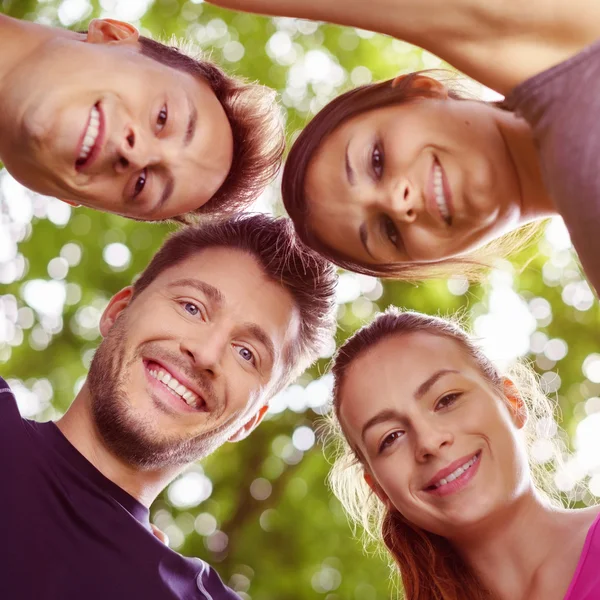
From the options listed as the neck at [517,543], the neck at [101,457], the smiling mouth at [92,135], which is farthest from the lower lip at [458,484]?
the smiling mouth at [92,135]

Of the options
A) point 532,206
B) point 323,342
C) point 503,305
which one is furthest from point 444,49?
point 503,305

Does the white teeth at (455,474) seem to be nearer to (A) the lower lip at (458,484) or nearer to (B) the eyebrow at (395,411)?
(A) the lower lip at (458,484)

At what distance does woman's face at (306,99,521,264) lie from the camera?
2496 mm

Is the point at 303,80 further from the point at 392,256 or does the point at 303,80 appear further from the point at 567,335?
the point at 392,256

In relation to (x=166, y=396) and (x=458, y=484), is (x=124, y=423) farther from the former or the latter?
(x=458, y=484)

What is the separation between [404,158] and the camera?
250cm

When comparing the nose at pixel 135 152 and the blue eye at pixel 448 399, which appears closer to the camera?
the nose at pixel 135 152

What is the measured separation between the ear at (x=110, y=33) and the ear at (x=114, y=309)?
978 millimetres

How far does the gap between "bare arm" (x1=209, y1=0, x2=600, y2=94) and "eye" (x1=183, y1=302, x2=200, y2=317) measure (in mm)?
1243

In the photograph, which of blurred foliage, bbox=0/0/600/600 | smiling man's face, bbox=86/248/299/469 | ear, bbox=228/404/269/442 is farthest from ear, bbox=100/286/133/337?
blurred foliage, bbox=0/0/600/600

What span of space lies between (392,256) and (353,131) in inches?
16.9

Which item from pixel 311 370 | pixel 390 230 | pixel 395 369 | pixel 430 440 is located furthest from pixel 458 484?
pixel 311 370

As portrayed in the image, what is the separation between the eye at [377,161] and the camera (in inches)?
102

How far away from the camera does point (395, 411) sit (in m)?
2.90
